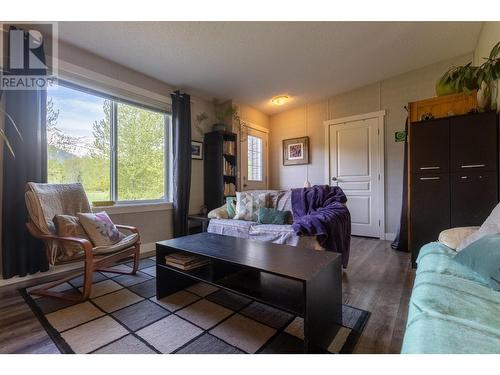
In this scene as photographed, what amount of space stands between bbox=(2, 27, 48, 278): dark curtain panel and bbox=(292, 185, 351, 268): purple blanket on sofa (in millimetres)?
2505

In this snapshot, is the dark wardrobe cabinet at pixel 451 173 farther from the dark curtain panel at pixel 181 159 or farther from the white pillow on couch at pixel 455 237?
the dark curtain panel at pixel 181 159

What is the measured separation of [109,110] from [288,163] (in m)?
3.16

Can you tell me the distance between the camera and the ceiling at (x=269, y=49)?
2.31 meters

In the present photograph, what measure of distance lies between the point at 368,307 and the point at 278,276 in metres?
0.83

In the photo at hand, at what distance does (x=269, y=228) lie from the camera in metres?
2.53

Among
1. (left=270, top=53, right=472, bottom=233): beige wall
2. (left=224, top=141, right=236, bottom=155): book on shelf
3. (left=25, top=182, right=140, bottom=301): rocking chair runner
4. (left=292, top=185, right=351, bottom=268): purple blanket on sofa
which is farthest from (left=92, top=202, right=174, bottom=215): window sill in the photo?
(left=270, top=53, right=472, bottom=233): beige wall

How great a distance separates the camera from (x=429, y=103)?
106 inches

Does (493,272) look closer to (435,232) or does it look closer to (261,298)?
(261,298)

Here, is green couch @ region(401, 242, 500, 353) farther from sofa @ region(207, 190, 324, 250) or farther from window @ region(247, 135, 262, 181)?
window @ region(247, 135, 262, 181)

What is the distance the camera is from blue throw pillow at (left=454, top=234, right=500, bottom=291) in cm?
107

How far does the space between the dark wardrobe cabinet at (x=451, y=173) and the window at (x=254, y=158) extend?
2639 millimetres

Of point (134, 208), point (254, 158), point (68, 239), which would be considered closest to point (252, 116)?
point (254, 158)

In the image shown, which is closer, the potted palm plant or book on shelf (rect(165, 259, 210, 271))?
book on shelf (rect(165, 259, 210, 271))

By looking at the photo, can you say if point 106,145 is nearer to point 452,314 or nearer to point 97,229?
point 97,229
